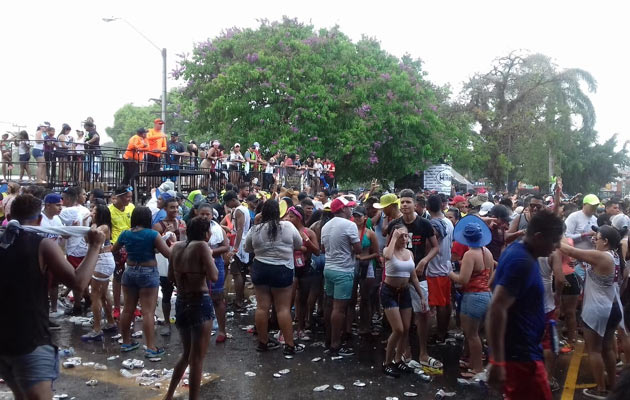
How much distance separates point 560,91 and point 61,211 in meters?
35.8

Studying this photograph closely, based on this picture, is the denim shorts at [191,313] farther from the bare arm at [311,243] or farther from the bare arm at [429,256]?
the bare arm at [429,256]

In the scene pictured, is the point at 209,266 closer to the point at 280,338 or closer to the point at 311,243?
the point at 311,243

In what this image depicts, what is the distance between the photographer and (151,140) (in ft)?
46.8

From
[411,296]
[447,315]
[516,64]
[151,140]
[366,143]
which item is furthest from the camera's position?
[516,64]

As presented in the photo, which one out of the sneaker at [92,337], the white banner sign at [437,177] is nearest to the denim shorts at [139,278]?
the sneaker at [92,337]

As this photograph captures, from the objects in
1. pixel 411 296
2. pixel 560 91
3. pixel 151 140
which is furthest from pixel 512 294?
pixel 560 91

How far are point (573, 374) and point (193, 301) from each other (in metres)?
4.51

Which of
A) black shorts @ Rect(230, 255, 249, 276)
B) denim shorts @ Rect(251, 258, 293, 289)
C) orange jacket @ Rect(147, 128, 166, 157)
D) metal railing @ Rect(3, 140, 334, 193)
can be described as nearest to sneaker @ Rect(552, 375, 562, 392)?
denim shorts @ Rect(251, 258, 293, 289)

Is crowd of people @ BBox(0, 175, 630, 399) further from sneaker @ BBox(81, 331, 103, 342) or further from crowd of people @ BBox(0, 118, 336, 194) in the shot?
crowd of people @ BBox(0, 118, 336, 194)

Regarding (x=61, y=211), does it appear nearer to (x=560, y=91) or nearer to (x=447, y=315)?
(x=447, y=315)

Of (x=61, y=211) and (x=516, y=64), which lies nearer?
(x=61, y=211)

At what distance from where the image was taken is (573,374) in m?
6.44

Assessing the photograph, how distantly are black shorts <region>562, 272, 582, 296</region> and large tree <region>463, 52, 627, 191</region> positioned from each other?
2705 centimetres

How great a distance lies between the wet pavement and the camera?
5691 millimetres
